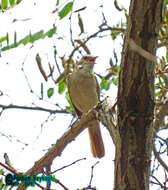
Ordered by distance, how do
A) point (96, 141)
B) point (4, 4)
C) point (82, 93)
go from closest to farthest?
1. point (4, 4)
2. point (82, 93)
3. point (96, 141)

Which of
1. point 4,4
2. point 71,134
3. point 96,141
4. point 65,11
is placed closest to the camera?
point 65,11

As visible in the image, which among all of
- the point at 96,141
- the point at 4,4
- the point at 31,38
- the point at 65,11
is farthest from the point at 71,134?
the point at 96,141

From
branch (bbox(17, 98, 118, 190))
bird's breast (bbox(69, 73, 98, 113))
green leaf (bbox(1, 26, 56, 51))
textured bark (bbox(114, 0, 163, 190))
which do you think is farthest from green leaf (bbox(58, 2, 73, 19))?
bird's breast (bbox(69, 73, 98, 113))

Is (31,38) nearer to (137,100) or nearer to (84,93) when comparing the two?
(137,100)

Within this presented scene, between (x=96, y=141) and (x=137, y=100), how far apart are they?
4103 millimetres

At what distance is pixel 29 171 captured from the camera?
3.29 meters

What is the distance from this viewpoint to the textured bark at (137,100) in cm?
217

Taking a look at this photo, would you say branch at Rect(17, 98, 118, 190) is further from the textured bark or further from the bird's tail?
the bird's tail

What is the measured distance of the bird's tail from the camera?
236 inches

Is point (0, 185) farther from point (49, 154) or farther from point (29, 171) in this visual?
point (49, 154)

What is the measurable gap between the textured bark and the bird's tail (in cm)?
356

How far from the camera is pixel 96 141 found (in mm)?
6367

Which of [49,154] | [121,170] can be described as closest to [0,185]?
[49,154]

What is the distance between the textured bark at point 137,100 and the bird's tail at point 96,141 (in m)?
3.56
